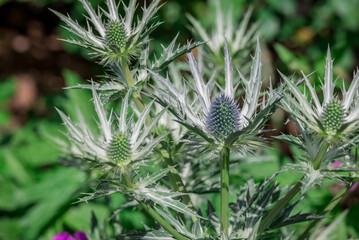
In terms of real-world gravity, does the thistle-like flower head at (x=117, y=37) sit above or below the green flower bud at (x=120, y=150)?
above

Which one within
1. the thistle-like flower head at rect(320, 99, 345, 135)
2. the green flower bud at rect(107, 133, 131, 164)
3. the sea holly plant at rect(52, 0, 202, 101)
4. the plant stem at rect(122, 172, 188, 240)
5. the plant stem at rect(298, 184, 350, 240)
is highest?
the sea holly plant at rect(52, 0, 202, 101)

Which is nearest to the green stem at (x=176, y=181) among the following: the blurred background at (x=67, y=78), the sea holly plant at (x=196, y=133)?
the sea holly plant at (x=196, y=133)

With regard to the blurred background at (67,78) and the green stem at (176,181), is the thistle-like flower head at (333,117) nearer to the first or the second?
the blurred background at (67,78)

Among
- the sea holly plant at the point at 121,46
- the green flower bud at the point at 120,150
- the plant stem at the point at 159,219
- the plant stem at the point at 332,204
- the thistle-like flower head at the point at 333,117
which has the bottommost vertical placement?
the plant stem at the point at 332,204

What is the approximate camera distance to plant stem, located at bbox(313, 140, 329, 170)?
24.3 inches

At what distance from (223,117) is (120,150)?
18 centimetres

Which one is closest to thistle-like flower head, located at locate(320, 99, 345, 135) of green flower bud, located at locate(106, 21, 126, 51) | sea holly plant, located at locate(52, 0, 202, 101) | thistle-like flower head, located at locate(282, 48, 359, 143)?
thistle-like flower head, located at locate(282, 48, 359, 143)

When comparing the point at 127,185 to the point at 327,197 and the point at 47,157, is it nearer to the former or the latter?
the point at 327,197

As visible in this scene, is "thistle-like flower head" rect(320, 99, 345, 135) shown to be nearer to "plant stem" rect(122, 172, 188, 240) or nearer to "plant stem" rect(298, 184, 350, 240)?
"plant stem" rect(298, 184, 350, 240)

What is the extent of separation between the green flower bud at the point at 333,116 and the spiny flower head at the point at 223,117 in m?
0.15

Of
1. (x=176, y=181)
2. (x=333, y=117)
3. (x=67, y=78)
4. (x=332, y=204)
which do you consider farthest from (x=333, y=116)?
(x=67, y=78)

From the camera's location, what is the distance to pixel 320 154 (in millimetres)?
623

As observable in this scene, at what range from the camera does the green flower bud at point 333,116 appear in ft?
2.03

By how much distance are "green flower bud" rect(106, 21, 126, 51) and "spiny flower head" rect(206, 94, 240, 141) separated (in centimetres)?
19
